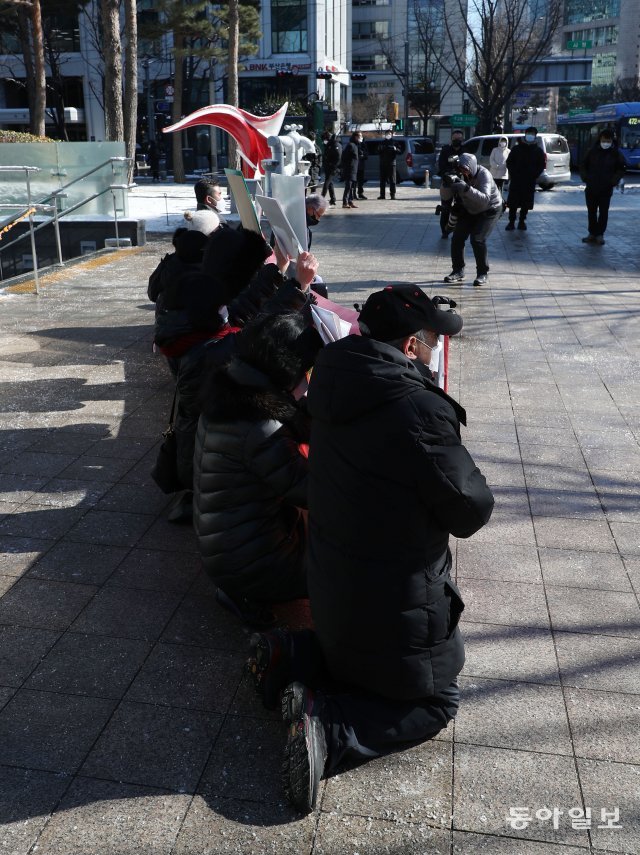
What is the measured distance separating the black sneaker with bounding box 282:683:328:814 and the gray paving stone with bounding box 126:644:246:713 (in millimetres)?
496

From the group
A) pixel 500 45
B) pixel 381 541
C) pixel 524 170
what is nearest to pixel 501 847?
pixel 381 541

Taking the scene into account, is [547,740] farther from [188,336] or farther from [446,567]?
[188,336]

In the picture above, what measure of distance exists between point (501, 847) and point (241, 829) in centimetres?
73

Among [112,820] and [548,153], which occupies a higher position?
[548,153]

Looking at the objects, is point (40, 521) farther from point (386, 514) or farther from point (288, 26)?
point (288, 26)

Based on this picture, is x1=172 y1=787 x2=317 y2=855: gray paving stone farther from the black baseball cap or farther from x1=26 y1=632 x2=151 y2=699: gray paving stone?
the black baseball cap

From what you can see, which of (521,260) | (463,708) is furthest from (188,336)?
(521,260)

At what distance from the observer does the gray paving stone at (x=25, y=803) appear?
2564 mm

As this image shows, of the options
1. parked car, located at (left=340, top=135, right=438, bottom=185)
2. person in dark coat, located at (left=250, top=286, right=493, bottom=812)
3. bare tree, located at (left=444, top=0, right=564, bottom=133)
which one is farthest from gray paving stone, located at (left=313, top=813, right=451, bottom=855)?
bare tree, located at (left=444, top=0, right=564, bottom=133)

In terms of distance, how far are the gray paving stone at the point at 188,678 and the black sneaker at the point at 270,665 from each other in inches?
7.8

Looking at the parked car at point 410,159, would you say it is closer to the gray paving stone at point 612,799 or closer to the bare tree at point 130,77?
the bare tree at point 130,77

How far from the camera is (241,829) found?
103 inches

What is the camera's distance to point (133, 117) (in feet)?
70.7

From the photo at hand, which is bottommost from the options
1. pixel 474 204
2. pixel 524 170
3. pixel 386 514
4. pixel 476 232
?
pixel 386 514
